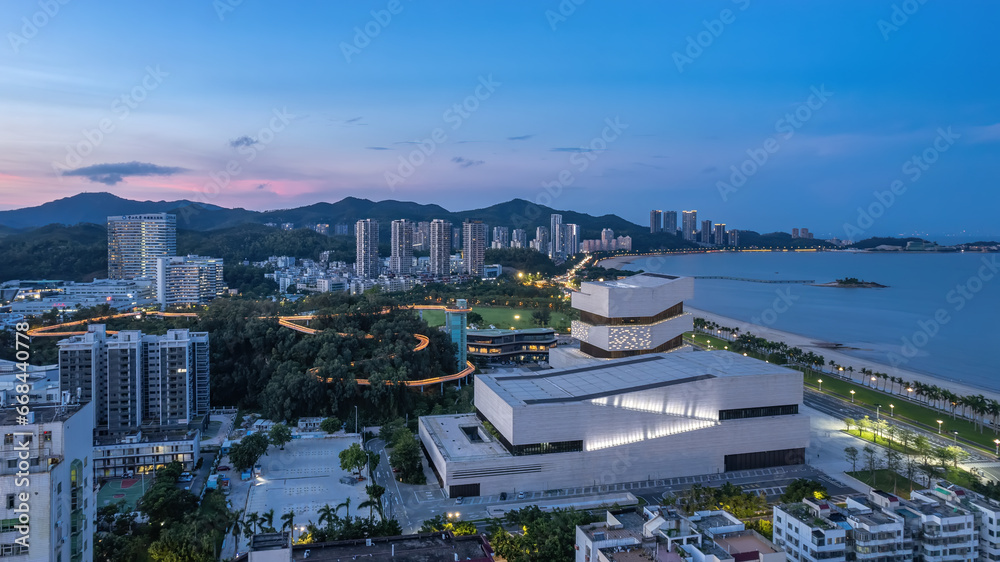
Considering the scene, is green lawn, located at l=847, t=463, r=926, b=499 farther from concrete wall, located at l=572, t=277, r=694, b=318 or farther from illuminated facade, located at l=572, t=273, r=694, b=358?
concrete wall, located at l=572, t=277, r=694, b=318

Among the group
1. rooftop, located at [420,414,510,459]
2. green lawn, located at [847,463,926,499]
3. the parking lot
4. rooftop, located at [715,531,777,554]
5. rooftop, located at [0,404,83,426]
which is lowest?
the parking lot

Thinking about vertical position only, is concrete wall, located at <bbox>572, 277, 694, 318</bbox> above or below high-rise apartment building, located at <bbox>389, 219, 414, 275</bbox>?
below

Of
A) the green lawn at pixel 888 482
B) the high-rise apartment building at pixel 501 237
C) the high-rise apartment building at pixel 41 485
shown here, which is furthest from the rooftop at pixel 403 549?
the high-rise apartment building at pixel 501 237

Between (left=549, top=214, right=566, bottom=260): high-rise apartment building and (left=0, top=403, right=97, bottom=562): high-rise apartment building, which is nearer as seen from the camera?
(left=0, top=403, right=97, bottom=562): high-rise apartment building

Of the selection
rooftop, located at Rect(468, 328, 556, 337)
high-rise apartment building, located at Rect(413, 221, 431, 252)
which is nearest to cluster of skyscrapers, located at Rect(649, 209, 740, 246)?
high-rise apartment building, located at Rect(413, 221, 431, 252)

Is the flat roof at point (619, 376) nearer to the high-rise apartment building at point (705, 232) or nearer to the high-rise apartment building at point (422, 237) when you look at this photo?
the high-rise apartment building at point (422, 237)

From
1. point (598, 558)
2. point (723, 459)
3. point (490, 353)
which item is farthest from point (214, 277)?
point (598, 558)

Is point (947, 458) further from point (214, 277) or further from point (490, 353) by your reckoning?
point (214, 277)
